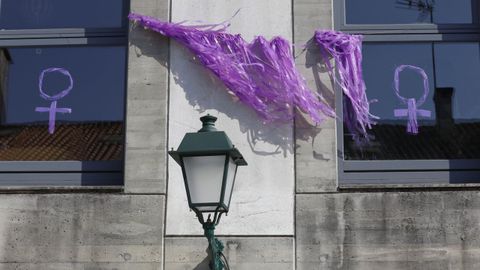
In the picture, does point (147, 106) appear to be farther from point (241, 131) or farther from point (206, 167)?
point (206, 167)

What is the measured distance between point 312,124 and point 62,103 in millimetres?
2165

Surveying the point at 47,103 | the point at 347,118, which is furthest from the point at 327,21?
the point at 47,103

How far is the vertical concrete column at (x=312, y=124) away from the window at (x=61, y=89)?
1485 mm

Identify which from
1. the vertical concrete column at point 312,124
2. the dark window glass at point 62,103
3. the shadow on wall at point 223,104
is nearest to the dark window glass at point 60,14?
the dark window glass at point 62,103

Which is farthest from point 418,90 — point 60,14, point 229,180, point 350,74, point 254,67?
point 60,14

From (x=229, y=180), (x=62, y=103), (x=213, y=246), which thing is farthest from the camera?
(x=62, y=103)

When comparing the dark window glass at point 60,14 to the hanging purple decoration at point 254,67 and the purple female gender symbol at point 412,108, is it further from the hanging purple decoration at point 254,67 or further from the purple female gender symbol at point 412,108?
the purple female gender symbol at point 412,108

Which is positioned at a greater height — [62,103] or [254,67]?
[254,67]

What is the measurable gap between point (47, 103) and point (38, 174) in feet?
2.12

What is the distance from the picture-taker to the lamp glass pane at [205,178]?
225 inches

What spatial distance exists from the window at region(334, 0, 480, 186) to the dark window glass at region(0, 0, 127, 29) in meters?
1.97

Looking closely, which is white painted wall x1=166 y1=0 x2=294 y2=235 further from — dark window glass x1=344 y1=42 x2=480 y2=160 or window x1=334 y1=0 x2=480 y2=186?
dark window glass x1=344 y1=42 x2=480 y2=160

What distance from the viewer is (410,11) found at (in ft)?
25.1

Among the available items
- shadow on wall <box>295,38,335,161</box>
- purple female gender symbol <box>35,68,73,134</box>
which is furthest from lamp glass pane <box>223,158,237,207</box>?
purple female gender symbol <box>35,68,73,134</box>
